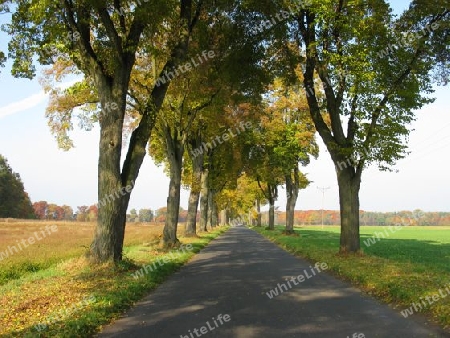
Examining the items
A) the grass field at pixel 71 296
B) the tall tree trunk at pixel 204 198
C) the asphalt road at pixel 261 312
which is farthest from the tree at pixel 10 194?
the asphalt road at pixel 261 312

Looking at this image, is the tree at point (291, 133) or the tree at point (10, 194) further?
the tree at point (10, 194)

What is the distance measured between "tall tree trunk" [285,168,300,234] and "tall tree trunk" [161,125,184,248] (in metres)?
16.9

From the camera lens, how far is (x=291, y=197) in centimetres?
3931

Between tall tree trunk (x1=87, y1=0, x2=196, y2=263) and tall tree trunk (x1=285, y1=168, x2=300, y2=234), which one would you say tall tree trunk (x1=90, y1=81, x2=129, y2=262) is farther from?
tall tree trunk (x1=285, y1=168, x2=300, y2=234)

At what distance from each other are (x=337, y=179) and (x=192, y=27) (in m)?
8.49

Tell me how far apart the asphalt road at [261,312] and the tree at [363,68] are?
627 centimetres

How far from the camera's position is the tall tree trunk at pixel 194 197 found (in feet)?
99.7

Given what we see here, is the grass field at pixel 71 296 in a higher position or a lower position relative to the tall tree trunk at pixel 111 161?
lower

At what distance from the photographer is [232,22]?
1580 centimetres

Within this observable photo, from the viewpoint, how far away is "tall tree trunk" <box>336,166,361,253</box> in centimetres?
1725

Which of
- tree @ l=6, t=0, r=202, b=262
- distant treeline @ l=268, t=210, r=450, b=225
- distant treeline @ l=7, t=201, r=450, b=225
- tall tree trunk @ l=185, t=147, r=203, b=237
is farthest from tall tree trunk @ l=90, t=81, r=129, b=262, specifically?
distant treeline @ l=268, t=210, r=450, b=225

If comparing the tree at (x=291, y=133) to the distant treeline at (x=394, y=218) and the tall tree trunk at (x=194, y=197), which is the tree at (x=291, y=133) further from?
the distant treeline at (x=394, y=218)

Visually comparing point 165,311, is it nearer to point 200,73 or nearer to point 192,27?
point 192,27

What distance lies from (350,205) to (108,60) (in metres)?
10.9
